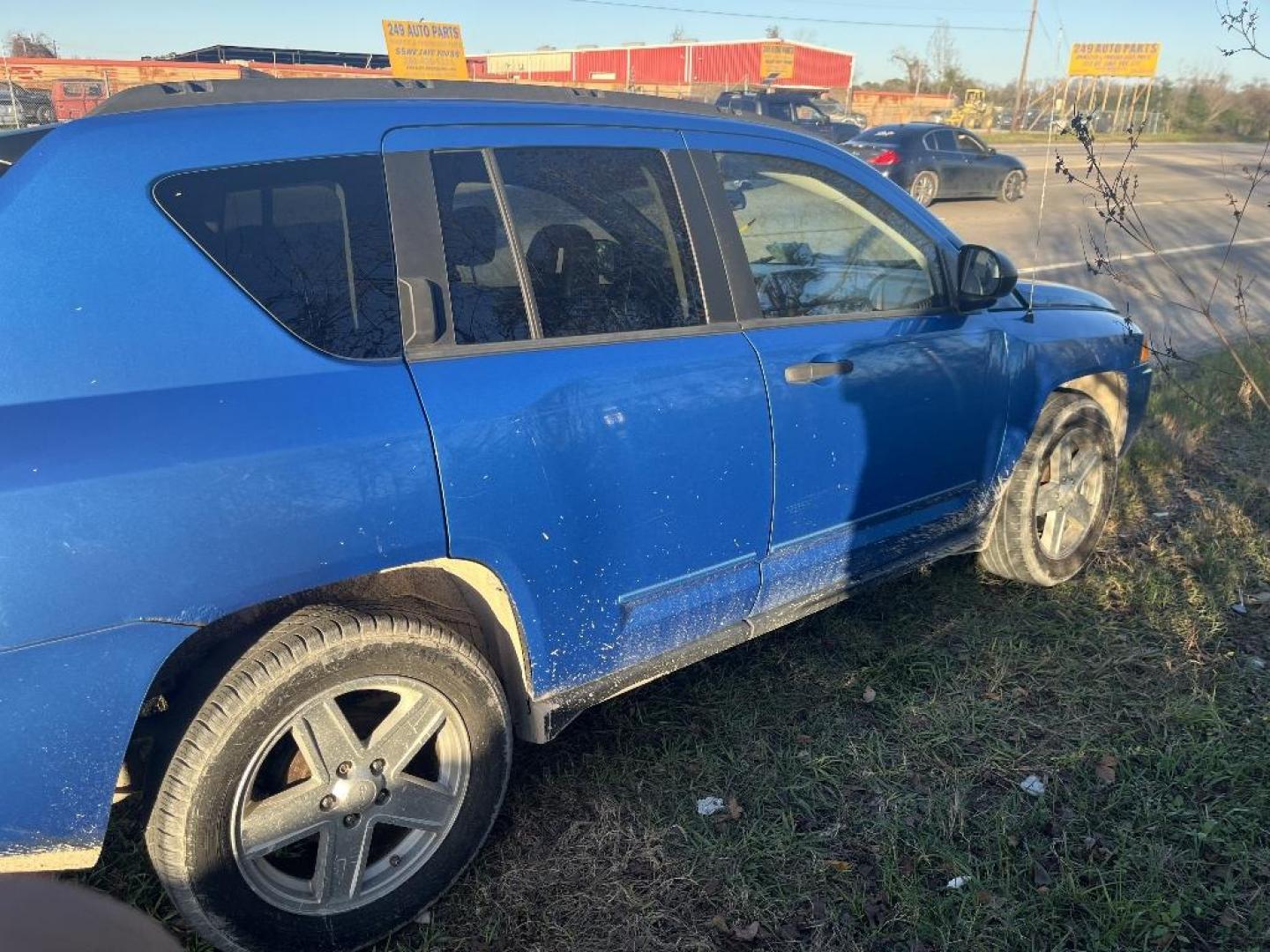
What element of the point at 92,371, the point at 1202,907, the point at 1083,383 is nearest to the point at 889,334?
the point at 1083,383

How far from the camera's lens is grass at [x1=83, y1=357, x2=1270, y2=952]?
2529 mm

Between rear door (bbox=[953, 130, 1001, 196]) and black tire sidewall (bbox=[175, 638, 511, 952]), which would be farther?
rear door (bbox=[953, 130, 1001, 196])

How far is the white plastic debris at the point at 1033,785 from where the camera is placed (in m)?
3.00

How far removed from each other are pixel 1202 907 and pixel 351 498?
93.9 inches

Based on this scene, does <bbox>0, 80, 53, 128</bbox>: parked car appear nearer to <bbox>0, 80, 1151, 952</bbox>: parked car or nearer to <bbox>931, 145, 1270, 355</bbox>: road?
<bbox>0, 80, 1151, 952</bbox>: parked car

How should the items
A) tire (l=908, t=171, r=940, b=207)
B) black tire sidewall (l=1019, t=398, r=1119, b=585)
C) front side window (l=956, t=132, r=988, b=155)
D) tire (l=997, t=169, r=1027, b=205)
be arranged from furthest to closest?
tire (l=997, t=169, r=1027, b=205) < front side window (l=956, t=132, r=988, b=155) < tire (l=908, t=171, r=940, b=207) < black tire sidewall (l=1019, t=398, r=1119, b=585)

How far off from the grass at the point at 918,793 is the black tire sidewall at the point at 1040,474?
138 millimetres

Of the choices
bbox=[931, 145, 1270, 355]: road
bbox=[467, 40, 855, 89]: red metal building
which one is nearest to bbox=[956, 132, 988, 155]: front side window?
bbox=[931, 145, 1270, 355]: road

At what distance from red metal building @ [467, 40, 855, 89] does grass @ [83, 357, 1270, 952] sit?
168 feet

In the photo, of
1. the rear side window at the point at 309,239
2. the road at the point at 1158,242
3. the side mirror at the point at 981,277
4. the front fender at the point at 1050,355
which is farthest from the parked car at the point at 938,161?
the rear side window at the point at 309,239

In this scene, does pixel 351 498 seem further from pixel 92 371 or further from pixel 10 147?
pixel 10 147

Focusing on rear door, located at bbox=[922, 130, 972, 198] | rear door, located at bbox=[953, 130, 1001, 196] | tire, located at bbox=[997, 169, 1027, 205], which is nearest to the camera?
rear door, located at bbox=[922, 130, 972, 198]

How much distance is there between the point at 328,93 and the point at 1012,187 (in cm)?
1991

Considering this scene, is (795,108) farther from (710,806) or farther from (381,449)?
(381,449)
